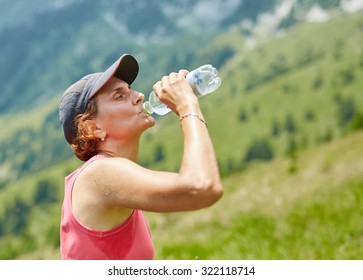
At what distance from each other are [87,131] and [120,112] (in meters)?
0.20

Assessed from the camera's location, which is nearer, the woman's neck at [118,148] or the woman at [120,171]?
the woman at [120,171]

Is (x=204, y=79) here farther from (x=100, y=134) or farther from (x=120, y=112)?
(x=100, y=134)

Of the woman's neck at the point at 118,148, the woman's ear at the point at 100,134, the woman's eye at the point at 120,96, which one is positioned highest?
the woman's eye at the point at 120,96

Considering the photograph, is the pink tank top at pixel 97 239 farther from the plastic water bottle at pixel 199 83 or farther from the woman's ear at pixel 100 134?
the plastic water bottle at pixel 199 83

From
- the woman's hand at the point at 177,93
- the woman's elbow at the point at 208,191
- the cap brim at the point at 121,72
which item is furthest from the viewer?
the cap brim at the point at 121,72

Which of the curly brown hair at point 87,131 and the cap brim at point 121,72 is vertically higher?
the cap brim at point 121,72

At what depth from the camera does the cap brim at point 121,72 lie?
118 inches

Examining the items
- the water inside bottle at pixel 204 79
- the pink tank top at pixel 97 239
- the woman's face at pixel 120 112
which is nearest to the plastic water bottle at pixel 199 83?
the water inside bottle at pixel 204 79

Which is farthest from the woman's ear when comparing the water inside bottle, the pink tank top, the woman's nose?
the water inside bottle

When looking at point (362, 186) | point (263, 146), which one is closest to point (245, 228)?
point (362, 186)

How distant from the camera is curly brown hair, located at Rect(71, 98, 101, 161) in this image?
9.94 feet

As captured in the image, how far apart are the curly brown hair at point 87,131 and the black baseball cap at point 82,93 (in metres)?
0.03

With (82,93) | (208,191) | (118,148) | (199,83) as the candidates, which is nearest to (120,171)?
(118,148)

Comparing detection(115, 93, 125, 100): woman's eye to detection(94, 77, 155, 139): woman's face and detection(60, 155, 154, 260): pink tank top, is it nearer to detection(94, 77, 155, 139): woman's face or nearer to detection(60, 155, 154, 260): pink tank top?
detection(94, 77, 155, 139): woman's face
